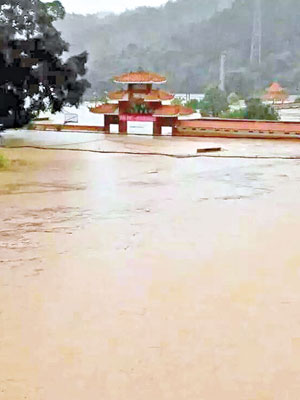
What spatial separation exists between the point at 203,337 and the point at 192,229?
9.17 ft

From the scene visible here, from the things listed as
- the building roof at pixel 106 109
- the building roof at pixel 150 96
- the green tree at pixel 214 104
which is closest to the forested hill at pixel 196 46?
the green tree at pixel 214 104

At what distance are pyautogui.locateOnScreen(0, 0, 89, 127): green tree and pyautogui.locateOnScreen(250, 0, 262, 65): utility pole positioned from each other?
1936cm

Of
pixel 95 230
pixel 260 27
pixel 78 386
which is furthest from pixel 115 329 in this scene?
pixel 260 27

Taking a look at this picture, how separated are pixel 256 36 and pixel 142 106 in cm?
2055

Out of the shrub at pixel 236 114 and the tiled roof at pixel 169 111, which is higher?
the tiled roof at pixel 169 111

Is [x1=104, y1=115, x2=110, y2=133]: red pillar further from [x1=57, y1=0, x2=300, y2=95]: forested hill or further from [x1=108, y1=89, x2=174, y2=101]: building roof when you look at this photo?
[x1=57, y1=0, x2=300, y2=95]: forested hill

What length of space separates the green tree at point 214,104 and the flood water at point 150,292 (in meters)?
15.3

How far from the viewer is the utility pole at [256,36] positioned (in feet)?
115

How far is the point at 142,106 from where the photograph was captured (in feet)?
58.2

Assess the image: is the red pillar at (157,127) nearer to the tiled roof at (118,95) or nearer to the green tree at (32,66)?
the tiled roof at (118,95)

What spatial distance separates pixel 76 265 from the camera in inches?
182

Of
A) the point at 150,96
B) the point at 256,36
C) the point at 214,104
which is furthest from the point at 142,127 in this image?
the point at 256,36

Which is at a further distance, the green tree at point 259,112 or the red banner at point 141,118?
the green tree at point 259,112

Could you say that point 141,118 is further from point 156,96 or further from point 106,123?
point 106,123
